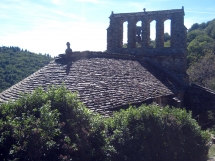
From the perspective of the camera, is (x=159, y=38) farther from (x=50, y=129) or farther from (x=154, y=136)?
(x=50, y=129)

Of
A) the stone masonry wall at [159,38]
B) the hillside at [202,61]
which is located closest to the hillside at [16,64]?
the stone masonry wall at [159,38]

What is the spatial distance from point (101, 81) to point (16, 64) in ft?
58.8

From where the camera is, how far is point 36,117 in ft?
21.3

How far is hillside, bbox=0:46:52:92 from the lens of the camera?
22.8 meters

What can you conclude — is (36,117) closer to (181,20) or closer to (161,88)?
(161,88)

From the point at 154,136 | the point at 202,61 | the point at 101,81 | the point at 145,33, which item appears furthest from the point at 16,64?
the point at 154,136

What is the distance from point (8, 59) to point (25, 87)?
19213 mm

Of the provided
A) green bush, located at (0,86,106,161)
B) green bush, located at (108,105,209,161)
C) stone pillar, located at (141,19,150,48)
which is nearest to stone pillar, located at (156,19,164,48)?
stone pillar, located at (141,19,150,48)

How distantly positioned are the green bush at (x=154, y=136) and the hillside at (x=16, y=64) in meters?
15.5

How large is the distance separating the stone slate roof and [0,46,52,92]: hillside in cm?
1115

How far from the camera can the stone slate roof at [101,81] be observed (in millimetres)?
9399

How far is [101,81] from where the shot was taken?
1054cm

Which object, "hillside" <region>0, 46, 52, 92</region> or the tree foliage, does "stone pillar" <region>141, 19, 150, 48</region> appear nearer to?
the tree foliage

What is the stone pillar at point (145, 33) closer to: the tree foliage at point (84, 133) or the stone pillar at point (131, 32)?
the stone pillar at point (131, 32)
